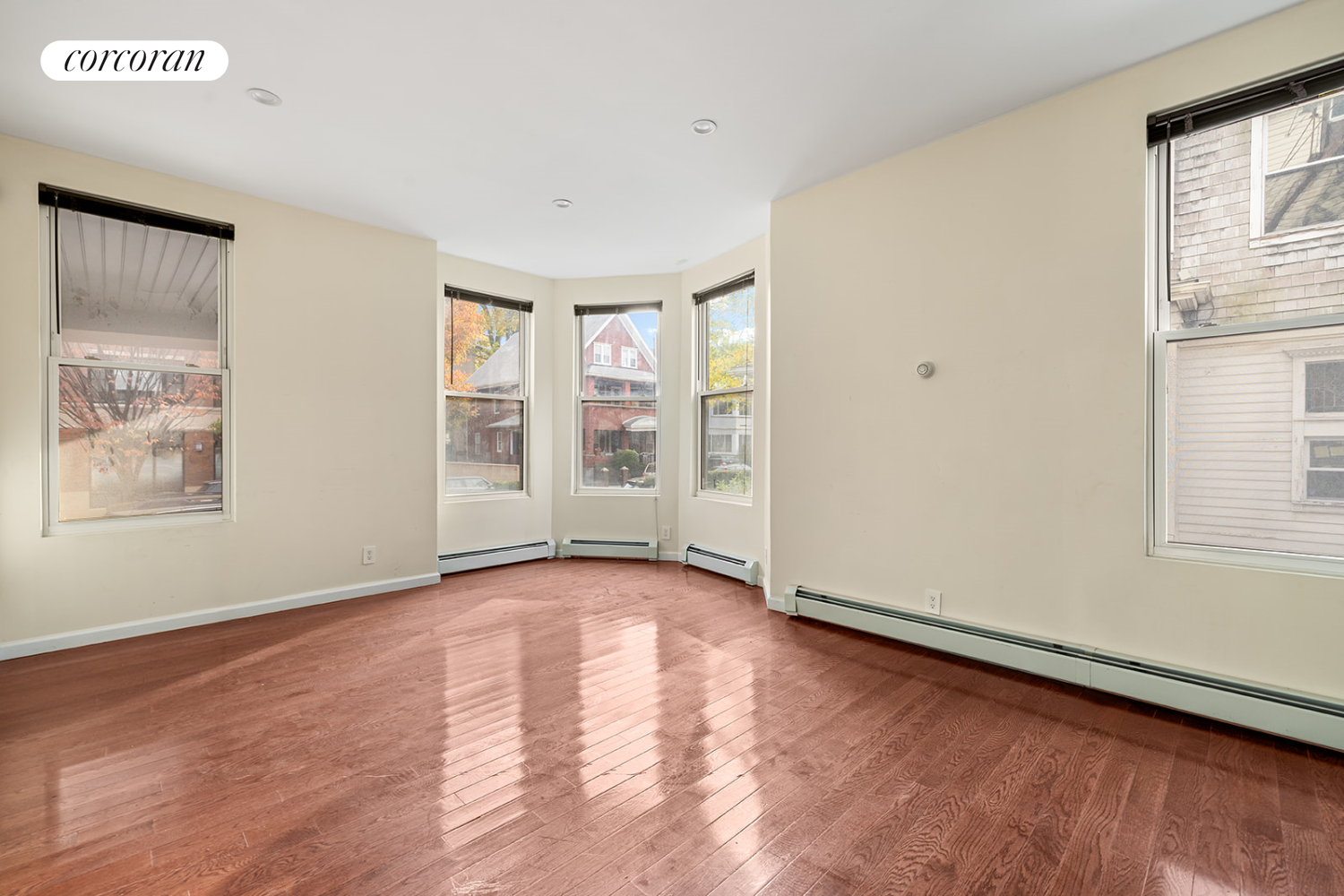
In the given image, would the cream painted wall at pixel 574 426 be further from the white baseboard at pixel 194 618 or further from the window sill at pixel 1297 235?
the window sill at pixel 1297 235

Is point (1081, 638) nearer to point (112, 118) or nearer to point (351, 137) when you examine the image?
point (351, 137)

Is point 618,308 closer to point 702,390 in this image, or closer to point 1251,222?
point 702,390

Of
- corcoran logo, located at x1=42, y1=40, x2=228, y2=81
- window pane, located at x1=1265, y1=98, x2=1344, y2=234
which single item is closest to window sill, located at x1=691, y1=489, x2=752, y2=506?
window pane, located at x1=1265, y1=98, x2=1344, y2=234

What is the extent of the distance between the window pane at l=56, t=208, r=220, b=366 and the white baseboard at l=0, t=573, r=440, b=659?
5.30 ft

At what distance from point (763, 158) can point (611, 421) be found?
3.08 meters

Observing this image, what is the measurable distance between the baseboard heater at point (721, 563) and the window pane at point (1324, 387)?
10.6 ft

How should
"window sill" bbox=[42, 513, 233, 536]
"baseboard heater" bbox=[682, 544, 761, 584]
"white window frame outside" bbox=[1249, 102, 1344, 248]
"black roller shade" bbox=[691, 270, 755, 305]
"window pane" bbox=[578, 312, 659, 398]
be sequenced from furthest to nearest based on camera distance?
"window pane" bbox=[578, 312, 659, 398] → "black roller shade" bbox=[691, 270, 755, 305] → "baseboard heater" bbox=[682, 544, 761, 584] → "window sill" bbox=[42, 513, 233, 536] → "white window frame outside" bbox=[1249, 102, 1344, 248]

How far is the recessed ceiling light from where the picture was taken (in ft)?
8.72

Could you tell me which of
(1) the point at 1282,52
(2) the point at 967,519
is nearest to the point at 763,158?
(1) the point at 1282,52

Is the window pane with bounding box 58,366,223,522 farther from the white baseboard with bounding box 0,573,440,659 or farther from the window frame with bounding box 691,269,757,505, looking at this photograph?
the window frame with bounding box 691,269,757,505

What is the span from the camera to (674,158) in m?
3.33

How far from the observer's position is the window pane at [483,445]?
5176 mm

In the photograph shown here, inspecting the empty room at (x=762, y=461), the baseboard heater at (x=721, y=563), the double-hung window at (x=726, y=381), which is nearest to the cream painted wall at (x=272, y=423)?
the empty room at (x=762, y=461)

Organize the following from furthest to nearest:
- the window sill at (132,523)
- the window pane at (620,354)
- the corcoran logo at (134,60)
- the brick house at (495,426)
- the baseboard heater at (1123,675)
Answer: the window pane at (620,354) < the brick house at (495,426) < the window sill at (132,523) < the corcoran logo at (134,60) < the baseboard heater at (1123,675)
